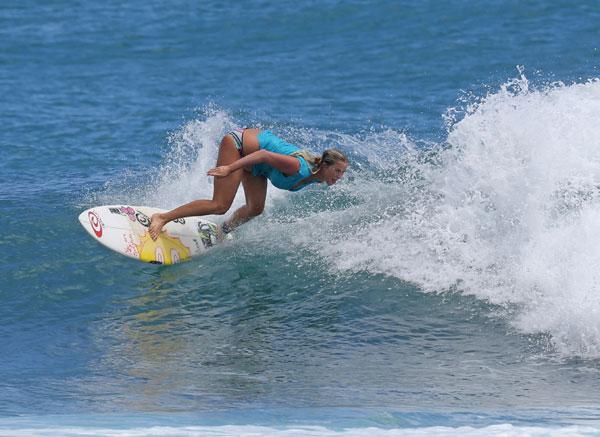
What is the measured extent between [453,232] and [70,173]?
5.87m

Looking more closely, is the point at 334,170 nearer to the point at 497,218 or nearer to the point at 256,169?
the point at 256,169

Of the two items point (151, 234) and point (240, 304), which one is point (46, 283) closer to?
point (151, 234)

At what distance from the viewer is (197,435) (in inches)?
237

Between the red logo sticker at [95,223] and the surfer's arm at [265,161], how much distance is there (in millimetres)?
1475

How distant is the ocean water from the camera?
6.80 meters

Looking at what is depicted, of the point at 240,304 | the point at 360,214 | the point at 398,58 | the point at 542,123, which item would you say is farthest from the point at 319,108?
the point at 240,304

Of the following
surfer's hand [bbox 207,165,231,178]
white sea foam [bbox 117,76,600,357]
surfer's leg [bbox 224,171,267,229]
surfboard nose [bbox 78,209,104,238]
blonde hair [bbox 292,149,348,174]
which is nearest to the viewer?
white sea foam [bbox 117,76,600,357]

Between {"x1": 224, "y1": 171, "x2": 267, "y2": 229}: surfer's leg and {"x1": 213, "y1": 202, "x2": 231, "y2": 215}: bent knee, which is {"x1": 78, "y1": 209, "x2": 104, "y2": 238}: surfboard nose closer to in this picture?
{"x1": 213, "y1": 202, "x2": 231, "y2": 215}: bent knee

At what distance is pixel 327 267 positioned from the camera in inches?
385

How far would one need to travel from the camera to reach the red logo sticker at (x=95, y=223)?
9.87 m

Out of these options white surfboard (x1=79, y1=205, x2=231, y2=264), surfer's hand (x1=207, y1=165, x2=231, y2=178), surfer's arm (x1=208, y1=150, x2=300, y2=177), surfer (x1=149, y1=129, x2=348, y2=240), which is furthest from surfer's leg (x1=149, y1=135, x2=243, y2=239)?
white surfboard (x1=79, y1=205, x2=231, y2=264)

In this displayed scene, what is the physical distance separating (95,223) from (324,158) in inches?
94.2

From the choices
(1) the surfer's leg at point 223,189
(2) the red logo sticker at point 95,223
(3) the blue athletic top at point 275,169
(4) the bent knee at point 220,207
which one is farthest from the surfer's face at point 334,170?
(2) the red logo sticker at point 95,223

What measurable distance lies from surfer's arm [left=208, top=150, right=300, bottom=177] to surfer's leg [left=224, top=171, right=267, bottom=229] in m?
0.61
